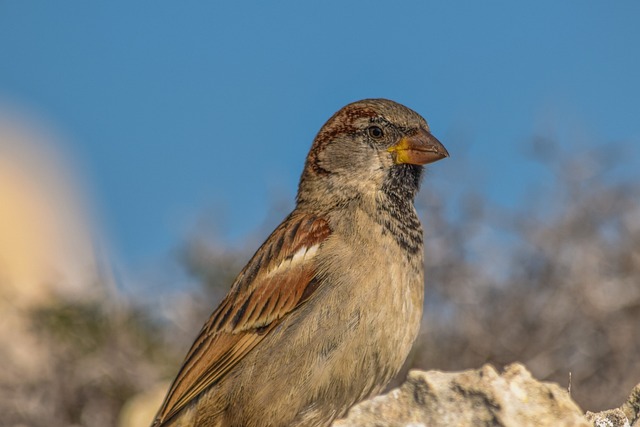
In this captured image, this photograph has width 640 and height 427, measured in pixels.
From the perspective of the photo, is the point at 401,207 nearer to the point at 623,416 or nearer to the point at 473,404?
the point at 623,416

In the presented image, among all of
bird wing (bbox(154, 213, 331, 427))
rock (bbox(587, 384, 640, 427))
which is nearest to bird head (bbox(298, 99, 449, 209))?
bird wing (bbox(154, 213, 331, 427))

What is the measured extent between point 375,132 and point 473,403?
7.25 ft

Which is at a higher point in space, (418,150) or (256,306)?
(418,150)

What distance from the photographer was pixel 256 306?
4473 mm

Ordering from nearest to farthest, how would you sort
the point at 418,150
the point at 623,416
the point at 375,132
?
1. the point at 623,416
2. the point at 418,150
3. the point at 375,132

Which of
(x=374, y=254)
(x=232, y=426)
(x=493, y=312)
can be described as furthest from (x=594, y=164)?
(x=232, y=426)

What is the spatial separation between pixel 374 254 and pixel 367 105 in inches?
41.5

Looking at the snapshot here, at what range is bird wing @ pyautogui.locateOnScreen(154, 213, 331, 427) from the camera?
4.37 m

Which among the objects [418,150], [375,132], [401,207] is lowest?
[401,207]

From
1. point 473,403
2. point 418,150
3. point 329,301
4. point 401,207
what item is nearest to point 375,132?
point 418,150

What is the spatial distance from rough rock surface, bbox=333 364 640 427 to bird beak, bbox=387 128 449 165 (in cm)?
185

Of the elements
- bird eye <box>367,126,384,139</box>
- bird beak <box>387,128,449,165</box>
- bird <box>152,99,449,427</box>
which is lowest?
bird <box>152,99,449,427</box>

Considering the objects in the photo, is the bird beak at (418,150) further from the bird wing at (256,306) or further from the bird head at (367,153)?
the bird wing at (256,306)

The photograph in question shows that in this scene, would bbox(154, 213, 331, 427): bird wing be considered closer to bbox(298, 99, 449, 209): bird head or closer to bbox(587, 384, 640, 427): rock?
bbox(298, 99, 449, 209): bird head
